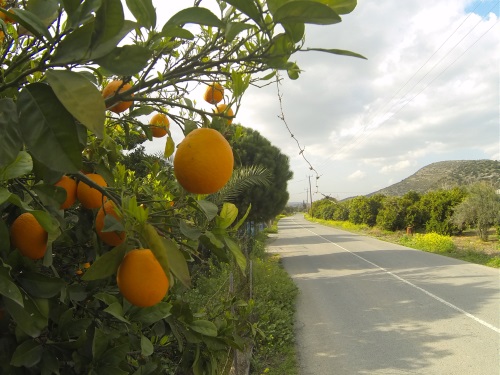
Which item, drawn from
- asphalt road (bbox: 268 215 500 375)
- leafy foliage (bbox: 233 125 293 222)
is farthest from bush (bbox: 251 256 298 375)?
leafy foliage (bbox: 233 125 293 222)

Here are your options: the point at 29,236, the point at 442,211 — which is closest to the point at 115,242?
the point at 29,236

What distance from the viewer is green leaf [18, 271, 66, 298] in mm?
876

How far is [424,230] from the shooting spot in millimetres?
21125

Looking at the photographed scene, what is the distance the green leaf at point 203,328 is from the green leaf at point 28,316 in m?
0.64

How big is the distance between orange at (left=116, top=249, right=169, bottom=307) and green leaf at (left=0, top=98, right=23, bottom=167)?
30 cm

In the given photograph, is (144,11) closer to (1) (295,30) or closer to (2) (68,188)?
(1) (295,30)

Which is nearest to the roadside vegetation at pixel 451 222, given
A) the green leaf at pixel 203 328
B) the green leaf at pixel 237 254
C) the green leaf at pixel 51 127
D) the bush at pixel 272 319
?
the bush at pixel 272 319

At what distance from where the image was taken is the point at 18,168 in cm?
80

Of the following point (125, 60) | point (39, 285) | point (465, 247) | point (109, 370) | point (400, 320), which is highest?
point (125, 60)

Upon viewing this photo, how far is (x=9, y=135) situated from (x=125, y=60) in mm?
202

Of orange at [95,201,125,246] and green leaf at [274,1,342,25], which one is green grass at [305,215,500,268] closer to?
orange at [95,201,125,246]

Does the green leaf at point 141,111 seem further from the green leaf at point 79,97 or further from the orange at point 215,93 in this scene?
the green leaf at point 79,97

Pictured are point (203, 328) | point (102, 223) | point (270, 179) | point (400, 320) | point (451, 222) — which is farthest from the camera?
point (451, 222)

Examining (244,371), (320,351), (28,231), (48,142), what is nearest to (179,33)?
(48,142)
